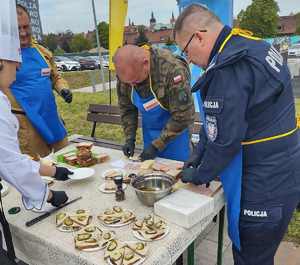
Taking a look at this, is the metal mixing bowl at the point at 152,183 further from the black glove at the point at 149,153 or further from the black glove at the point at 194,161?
the black glove at the point at 149,153

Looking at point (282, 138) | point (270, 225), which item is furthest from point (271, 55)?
point (270, 225)

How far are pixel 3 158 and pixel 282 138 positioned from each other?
1.12 meters

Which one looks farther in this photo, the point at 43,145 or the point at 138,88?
the point at 43,145

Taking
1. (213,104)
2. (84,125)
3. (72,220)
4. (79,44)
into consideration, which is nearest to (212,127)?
(213,104)

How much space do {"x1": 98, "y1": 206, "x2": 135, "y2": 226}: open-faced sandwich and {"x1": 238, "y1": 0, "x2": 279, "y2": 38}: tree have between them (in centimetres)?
3174

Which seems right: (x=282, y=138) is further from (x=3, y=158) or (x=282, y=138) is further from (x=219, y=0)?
(x=219, y=0)

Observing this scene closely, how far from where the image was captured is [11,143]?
1218 millimetres

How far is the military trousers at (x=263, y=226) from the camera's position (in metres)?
1.38

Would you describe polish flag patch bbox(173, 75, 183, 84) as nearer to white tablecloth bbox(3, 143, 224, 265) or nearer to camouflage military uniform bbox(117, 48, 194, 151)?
camouflage military uniform bbox(117, 48, 194, 151)

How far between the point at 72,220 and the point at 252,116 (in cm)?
90

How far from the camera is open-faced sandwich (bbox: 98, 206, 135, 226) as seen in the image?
139 centimetres

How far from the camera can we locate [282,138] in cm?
133

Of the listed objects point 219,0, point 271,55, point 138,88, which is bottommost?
point 138,88

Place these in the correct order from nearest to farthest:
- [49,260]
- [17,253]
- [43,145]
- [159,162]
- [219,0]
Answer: [49,260] → [17,253] → [159,162] → [43,145] → [219,0]
